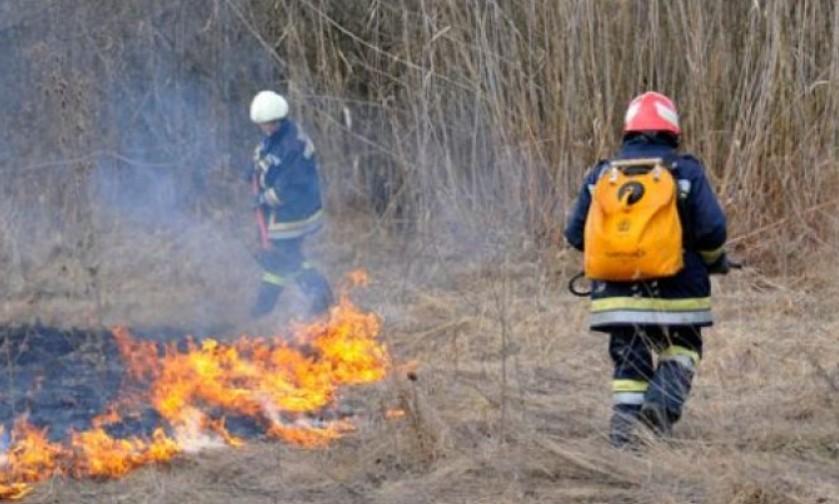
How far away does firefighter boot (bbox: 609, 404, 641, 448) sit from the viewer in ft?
18.9

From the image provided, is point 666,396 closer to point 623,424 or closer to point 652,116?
point 623,424

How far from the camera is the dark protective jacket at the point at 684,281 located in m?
5.65

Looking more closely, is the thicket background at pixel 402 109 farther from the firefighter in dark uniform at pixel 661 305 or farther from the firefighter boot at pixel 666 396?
the firefighter boot at pixel 666 396

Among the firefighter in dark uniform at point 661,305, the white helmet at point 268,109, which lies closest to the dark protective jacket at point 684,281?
the firefighter in dark uniform at point 661,305

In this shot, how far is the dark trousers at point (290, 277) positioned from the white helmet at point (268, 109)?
2.59ft

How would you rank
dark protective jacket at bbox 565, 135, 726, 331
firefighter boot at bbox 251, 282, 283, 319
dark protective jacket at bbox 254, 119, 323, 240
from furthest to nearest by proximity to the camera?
1. firefighter boot at bbox 251, 282, 283, 319
2. dark protective jacket at bbox 254, 119, 323, 240
3. dark protective jacket at bbox 565, 135, 726, 331

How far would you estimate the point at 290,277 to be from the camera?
9391 mm

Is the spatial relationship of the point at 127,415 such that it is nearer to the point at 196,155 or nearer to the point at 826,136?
the point at 826,136

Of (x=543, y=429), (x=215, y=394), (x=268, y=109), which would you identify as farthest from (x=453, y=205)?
(x=543, y=429)

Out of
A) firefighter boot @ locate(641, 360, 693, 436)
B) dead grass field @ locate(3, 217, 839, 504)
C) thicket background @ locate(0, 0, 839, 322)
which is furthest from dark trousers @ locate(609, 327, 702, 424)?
thicket background @ locate(0, 0, 839, 322)

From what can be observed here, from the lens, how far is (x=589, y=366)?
778cm

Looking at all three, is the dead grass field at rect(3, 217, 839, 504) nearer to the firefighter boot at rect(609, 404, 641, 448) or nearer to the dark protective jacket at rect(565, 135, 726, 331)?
the firefighter boot at rect(609, 404, 641, 448)

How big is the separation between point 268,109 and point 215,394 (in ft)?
9.39

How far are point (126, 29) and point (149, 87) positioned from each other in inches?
23.1
